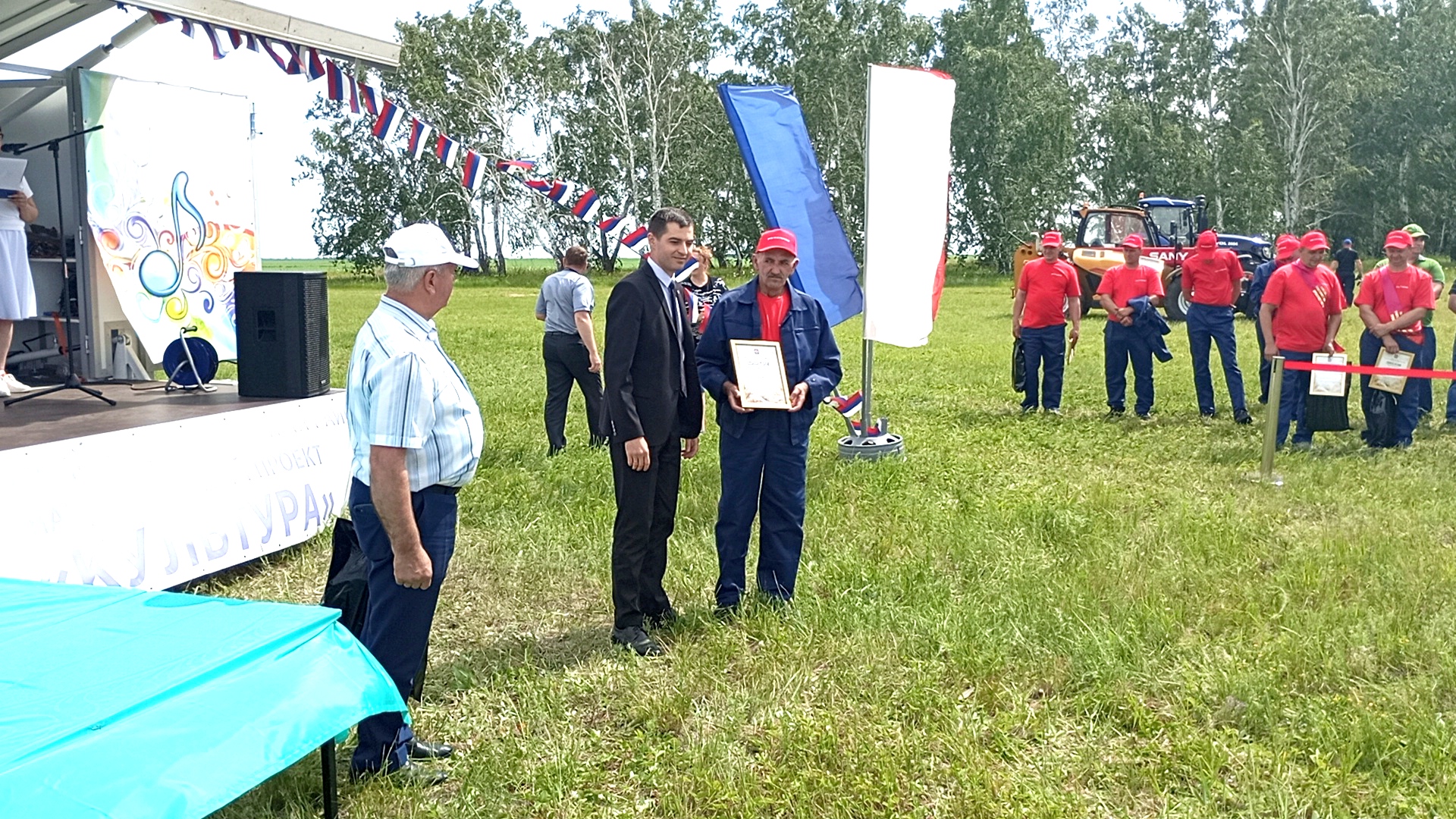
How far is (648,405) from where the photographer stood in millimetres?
4922

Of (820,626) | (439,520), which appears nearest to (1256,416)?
(820,626)

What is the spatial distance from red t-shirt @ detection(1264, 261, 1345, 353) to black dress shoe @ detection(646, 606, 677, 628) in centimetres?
644

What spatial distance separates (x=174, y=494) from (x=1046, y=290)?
793cm

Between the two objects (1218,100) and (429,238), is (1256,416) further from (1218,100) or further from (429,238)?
(1218,100)

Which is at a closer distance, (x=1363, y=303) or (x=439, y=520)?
(x=439, y=520)

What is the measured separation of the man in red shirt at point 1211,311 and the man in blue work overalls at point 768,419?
6.71 m

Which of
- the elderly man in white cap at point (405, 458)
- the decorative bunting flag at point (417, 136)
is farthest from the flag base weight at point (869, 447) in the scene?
the elderly man in white cap at point (405, 458)

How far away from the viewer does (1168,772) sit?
386 centimetres

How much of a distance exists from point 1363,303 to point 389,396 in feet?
27.9

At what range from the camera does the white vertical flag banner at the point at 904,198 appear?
8.19 m

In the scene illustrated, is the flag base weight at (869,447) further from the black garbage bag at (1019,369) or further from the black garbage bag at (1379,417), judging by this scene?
the black garbage bag at (1379,417)

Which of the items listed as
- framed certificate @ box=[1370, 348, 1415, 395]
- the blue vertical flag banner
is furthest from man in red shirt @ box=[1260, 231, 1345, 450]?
the blue vertical flag banner

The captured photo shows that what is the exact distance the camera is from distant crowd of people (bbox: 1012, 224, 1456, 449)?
9344 millimetres

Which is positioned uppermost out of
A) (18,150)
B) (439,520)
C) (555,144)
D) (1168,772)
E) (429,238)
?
(555,144)
